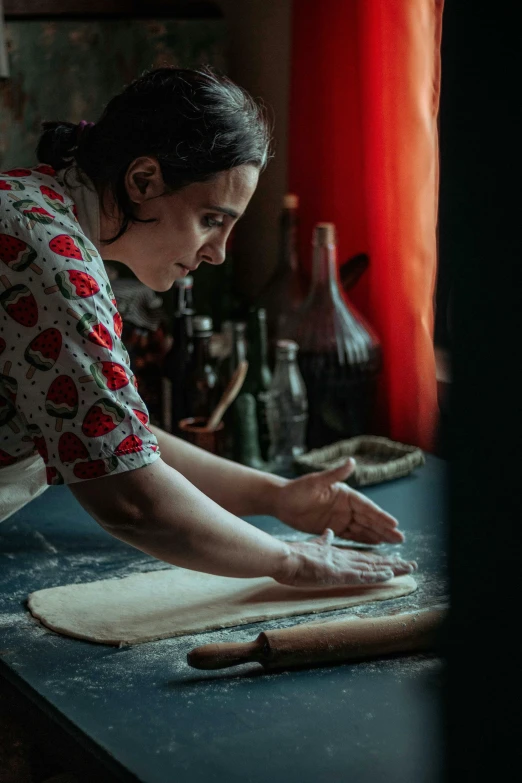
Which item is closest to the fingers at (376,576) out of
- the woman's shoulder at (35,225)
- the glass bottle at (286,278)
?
the woman's shoulder at (35,225)

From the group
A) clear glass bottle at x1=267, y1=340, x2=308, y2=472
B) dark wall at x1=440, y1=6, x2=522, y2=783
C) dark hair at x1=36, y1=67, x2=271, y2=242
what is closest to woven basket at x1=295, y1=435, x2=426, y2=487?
clear glass bottle at x1=267, y1=340, x2=308, y2=472

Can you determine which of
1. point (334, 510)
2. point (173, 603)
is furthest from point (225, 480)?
point (173, 603)

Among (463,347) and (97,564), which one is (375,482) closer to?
(97,564)

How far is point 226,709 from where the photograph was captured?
0.97 meters

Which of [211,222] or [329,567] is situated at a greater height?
[211,222]

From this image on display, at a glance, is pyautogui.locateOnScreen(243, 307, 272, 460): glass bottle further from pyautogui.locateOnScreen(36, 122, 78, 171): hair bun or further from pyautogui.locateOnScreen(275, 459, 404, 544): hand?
pyautogui.locateOnScreen(36, 122, 78, 171): hair bun

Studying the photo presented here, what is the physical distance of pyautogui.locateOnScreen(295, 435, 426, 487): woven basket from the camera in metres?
1.72

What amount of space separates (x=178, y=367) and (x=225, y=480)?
1.47 feet

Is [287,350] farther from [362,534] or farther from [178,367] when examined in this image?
[362,534]

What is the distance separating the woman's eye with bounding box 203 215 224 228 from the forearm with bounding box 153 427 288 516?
0.37 metres

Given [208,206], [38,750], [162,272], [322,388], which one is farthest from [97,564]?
[322,388]

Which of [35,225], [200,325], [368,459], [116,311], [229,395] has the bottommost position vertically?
[368,459]

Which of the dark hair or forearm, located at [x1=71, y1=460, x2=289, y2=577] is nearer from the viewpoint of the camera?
forearm, located at [x1=71, y1=460, x2=289, y2=577]

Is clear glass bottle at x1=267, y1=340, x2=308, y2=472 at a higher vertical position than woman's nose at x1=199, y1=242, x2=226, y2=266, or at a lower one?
lower
